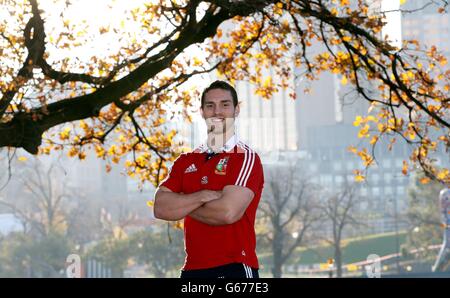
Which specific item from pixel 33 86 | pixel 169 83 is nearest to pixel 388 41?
pixel 169 83

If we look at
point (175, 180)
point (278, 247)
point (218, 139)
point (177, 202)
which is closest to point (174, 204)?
point (177, 202)

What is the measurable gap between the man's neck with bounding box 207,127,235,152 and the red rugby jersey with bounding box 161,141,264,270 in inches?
2.4

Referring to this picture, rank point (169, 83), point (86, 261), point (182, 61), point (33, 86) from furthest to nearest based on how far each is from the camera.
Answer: point (86, 261), point (182, 61), point (169, 83), point (33, 86)

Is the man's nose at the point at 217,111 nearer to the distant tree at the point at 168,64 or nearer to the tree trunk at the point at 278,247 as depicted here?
the distant tree at the point at 168,64

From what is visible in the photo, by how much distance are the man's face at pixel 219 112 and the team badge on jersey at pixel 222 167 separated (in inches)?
7.2

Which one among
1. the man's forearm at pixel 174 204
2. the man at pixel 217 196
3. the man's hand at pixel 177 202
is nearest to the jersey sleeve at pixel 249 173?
the man at pixel 217 196

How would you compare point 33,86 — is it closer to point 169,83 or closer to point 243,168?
point 169,83

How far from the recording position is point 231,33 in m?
21.9

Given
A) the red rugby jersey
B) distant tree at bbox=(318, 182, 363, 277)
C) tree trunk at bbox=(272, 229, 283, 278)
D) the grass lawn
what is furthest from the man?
the grass lawn

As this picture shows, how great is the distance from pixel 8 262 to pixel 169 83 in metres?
106

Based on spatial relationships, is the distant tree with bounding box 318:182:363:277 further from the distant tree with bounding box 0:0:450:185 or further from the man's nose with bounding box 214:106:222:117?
the man's nose with bounding box 214:106:222:117

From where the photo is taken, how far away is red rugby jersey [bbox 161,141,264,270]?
218 inches

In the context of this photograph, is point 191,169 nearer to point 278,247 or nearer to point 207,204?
point 207,204

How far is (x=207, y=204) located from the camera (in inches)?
222
